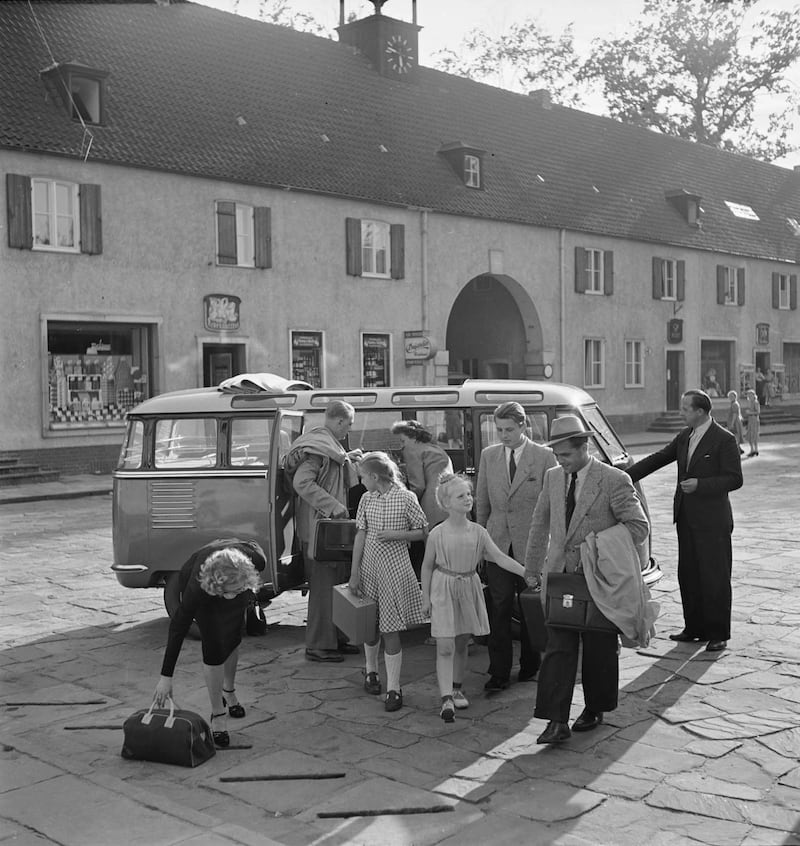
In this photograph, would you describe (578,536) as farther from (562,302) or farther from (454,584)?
(562,302)

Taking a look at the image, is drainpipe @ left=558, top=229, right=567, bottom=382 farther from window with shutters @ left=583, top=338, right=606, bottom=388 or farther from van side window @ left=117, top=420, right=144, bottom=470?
van side window @ left=117, top=420, right=144, bottom=470

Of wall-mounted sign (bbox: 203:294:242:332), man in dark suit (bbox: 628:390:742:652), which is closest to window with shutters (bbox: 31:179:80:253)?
wall-mounted sign (bbox: 203:294:242:332)

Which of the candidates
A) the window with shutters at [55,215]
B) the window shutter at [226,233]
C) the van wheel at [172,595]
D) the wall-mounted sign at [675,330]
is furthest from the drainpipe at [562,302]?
the van wheel at [172,595]

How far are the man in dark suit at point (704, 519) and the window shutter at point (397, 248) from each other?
67.8ft

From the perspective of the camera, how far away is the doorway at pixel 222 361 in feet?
81.5

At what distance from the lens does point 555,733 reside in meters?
5.83

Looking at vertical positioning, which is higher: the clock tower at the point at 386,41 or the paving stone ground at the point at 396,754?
the clock tower at the point at 386,41

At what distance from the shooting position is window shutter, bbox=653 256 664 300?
3675cm

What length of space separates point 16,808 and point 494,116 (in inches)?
1279

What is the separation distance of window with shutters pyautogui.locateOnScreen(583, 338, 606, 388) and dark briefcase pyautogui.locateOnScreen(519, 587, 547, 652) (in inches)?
1104

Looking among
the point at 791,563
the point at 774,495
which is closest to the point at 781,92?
the point at 774,495

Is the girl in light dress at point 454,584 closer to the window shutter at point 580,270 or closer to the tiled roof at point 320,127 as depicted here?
the tiled roof at point 320,127

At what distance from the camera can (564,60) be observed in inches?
1971

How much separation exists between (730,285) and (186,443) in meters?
34.6
